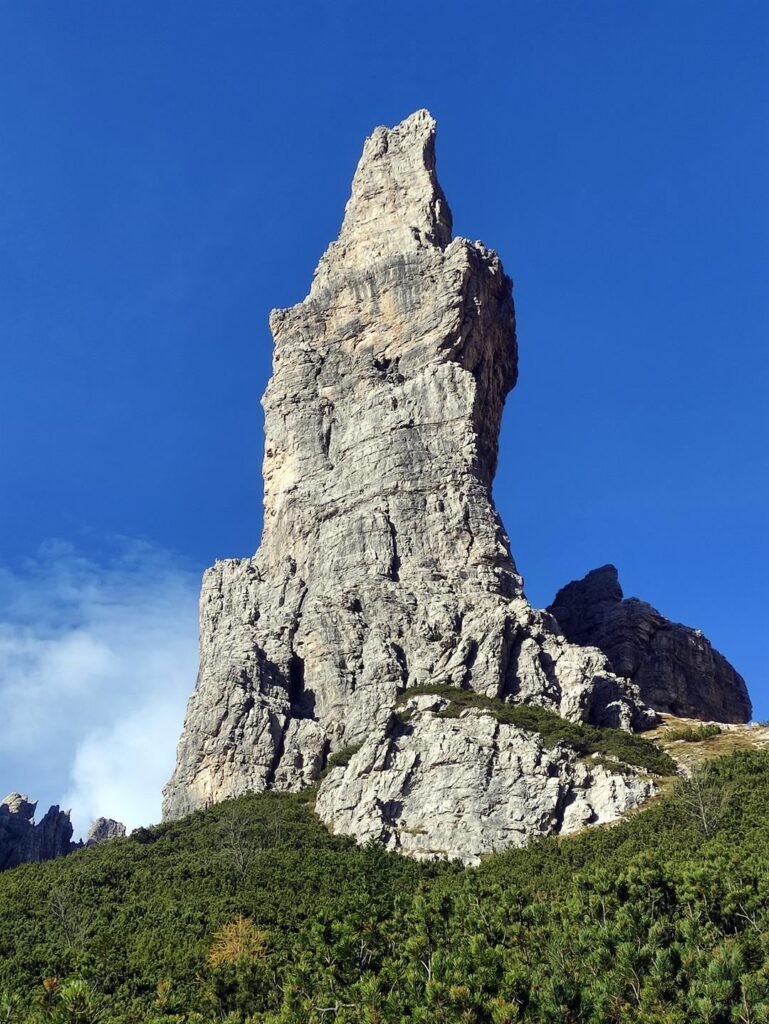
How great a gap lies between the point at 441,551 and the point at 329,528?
14.3 meters

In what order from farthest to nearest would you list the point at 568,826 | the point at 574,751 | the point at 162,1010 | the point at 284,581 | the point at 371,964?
the point at 284,581
the point at 574,751
the point at 568,826
the point at 371,964
the point at 162,1010

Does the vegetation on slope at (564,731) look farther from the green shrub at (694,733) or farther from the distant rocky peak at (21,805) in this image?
the distant rocky peak at (21,805)

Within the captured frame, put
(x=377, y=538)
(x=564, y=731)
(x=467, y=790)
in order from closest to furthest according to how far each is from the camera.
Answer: (x=467, y=790)
(x=564, y=731)
(x=377, y=538)

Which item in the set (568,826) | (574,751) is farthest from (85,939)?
(574,751)

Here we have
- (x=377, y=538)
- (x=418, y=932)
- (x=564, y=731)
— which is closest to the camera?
(x=418, y=932)

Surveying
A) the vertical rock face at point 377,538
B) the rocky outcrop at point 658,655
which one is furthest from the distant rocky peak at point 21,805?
the rocky outcrop at point 658,655

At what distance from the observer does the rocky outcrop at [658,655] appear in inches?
4958

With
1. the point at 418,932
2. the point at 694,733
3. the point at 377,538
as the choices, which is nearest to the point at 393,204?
the point at 377,538

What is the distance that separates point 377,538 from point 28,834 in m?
50.6

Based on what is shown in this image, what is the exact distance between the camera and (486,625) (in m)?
99.9

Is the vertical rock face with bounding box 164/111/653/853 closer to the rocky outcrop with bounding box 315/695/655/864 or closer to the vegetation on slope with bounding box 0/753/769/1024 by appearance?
the rocky outcrop with bounding box 315/695/655/864

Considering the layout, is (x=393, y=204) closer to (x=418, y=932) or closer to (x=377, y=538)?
(x=377, y=538)

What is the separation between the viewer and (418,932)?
1610 inches

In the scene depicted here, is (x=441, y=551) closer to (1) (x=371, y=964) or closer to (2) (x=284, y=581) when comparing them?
(2) (x=284, y=581)
